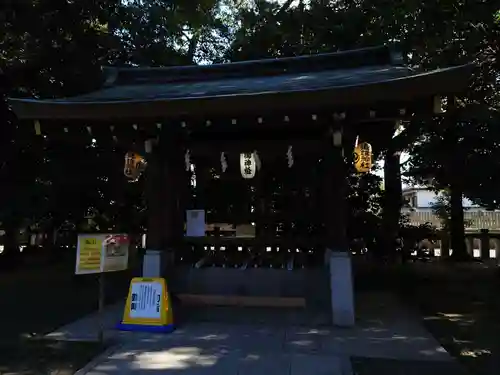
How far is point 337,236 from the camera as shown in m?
6.43

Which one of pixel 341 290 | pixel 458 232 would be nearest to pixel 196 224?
Answer: pixel 341 290

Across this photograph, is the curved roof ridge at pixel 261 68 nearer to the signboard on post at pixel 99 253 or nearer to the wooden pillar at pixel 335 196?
the wooden pillar at pixel 335 196

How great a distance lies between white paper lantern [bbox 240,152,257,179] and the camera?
696cm

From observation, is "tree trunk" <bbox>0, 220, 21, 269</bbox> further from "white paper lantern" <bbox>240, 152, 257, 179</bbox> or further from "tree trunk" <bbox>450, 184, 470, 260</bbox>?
"tree trunk" <bbox>450, 184, 470, 260</bbox>

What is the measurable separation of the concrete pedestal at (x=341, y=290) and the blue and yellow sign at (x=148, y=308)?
2.17 metres

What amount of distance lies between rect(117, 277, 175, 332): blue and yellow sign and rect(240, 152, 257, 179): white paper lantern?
2054mm

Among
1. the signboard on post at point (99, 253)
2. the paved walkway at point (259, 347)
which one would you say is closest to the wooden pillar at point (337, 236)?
the paved walkway at point (259, 347)

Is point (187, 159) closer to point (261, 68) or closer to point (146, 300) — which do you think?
point (146, 300)

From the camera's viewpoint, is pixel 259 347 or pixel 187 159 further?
pixel 187 159

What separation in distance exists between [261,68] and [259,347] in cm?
542

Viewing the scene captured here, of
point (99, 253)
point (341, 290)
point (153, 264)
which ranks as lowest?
point (341, 290)

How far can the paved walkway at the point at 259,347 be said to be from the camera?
447cm

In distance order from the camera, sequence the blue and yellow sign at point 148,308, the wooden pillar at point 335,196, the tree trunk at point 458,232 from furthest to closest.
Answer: the tree trunk at point 458,232 < the wooden pillar at point 335,196 < the blue and yellow sign at point 148,308

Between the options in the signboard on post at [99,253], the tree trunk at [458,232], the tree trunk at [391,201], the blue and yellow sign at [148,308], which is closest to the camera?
the signboard on post at [99,253]
